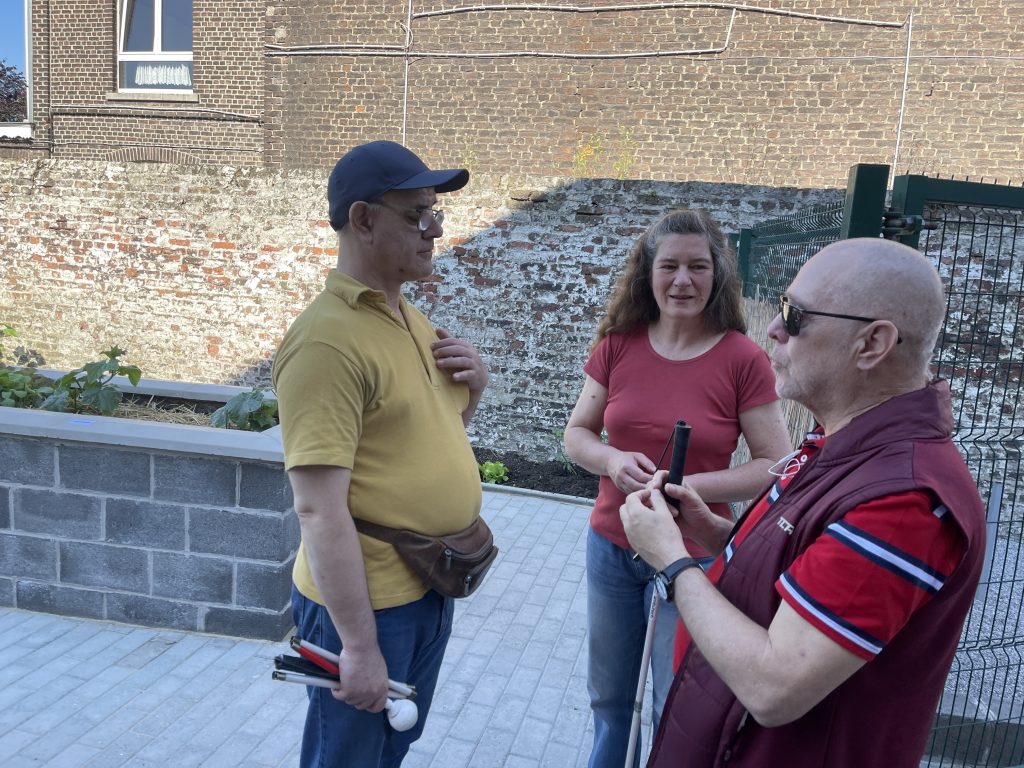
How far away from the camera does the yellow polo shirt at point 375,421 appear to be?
5.32 ft

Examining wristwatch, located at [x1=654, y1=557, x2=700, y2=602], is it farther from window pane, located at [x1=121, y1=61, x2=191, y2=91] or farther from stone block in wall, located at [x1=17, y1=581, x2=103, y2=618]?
window pane, located at [x1=121, y1=61, x2=191, y2=91]

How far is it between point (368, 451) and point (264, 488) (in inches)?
80.3

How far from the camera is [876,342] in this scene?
129 cm

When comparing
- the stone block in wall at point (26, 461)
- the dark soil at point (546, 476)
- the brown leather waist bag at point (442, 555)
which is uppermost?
the brown leather waist bag at point (442, 555)

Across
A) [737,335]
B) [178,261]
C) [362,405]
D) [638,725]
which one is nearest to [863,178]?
[737,335]

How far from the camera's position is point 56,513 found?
3777mm

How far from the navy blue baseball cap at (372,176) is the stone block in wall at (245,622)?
254 centimetres

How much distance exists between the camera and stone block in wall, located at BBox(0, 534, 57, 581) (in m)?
3.82

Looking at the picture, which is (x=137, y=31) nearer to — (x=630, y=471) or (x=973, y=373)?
(x=630, y=471)

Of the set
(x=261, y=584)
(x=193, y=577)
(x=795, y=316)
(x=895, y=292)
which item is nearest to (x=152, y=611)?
(x=193, y=577)

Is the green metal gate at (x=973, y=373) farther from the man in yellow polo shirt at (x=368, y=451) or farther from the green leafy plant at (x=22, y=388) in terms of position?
the green leafy plant at (x=22, y=388)

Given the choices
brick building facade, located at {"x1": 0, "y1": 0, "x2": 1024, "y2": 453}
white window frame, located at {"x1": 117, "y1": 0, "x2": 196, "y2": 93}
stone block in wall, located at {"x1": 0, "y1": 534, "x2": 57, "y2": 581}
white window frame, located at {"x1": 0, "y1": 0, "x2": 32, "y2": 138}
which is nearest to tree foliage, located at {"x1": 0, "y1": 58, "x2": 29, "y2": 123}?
white window frame, located at {"x1": 0, "y1": 0, "x2": 32, "y2": 138}

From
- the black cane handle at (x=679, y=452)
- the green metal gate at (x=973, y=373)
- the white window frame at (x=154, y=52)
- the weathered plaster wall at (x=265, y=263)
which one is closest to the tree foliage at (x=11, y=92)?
the white window frame at (x=154, y=52)

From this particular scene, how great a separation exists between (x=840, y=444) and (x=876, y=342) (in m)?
0.18
